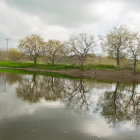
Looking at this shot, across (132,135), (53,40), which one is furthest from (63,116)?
(53,40)

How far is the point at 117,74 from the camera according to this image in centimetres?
3975

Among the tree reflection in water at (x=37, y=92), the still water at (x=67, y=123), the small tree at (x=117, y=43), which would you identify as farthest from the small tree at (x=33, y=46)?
the still water at (x=67, y=123)

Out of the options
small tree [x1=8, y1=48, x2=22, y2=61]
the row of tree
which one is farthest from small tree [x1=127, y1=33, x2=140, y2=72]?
small tree [x1=8, y1=48, x2=22, y2=61]

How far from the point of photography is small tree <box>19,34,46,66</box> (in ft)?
186

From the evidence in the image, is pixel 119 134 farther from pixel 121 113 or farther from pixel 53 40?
pixel 53 40

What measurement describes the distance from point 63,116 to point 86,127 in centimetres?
173

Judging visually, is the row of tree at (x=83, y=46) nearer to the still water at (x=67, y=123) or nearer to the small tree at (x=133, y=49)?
the small tree at (x=133, y=49)

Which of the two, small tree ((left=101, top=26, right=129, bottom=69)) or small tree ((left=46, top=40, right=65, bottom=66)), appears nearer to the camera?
small tree ((left=101, top=26, right=129, bottom=69))

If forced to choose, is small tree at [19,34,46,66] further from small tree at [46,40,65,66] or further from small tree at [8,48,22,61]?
small tree at [8,48,22,61]

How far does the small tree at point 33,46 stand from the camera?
56594 mm

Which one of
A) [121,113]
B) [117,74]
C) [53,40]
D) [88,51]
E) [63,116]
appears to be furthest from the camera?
[53,40]

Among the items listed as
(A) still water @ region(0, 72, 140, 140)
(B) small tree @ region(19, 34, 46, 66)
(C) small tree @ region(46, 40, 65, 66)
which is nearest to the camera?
(A) still water @ region(0, 72, 140, 140)

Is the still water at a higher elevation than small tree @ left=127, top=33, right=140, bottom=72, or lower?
lower

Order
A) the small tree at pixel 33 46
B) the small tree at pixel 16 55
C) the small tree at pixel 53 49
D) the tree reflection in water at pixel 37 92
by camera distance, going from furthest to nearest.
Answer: the small tree at pixel 16 55 → the small tree at pixel 53 49 → the small tree at pixel 33 46 → the tree reflection in water at pixel 37 92
